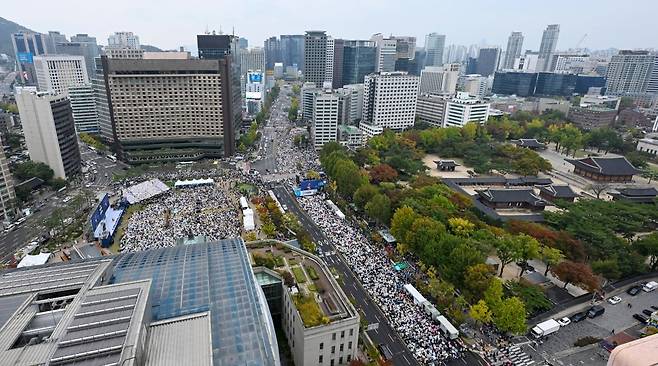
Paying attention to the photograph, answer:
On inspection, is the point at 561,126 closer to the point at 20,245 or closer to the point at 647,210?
the point at 647,210

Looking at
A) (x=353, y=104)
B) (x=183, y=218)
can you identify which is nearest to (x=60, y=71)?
(x=353, y=104)

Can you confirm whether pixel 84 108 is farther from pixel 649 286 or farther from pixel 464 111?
pixel 649 286

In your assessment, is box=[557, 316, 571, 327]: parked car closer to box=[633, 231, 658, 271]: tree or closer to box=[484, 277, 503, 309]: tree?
box=[484, 277, 503, 309]: tree

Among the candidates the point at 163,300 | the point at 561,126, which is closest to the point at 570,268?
the point at 163,300

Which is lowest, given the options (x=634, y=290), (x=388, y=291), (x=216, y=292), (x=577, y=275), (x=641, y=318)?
(x=388, y=291)

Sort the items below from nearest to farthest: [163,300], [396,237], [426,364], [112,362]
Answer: [112,362] → [163,300] → [426,364] → [396,237]
